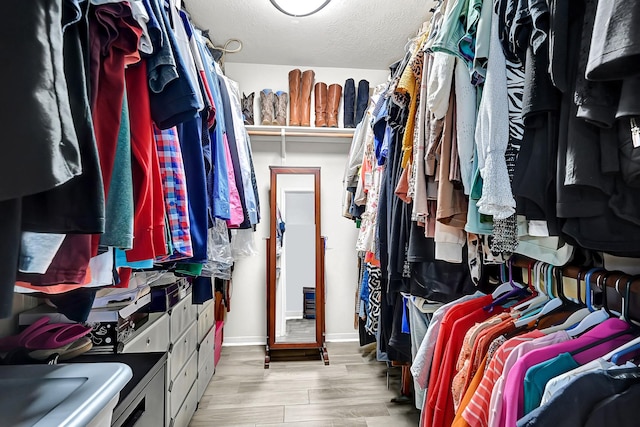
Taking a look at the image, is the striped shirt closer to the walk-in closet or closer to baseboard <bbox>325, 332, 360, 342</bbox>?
the walk-in closet

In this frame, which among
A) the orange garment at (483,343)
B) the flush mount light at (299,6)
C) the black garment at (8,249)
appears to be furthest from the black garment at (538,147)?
the flush mount light at (299,6)

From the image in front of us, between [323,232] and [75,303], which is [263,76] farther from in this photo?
[75,303]

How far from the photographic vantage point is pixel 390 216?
1414mm

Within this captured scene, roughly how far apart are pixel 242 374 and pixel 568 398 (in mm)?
2207

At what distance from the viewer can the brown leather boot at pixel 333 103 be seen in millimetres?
2836

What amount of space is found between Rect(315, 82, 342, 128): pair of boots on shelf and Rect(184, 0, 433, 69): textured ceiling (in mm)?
256

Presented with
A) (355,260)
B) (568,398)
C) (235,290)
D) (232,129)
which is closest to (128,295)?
(232,129)

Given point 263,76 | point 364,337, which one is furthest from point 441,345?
point 263,76

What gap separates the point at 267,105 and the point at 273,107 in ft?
0.17

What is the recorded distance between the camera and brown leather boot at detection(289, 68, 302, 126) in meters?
2.79

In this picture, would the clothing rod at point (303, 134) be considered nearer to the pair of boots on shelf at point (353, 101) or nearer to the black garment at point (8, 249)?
the pair of boots on shelf at point (353, 101)

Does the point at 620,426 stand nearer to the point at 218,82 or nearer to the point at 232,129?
the point at 232,129

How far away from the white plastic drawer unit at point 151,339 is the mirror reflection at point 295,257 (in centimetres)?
132

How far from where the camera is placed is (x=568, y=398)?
55cm
